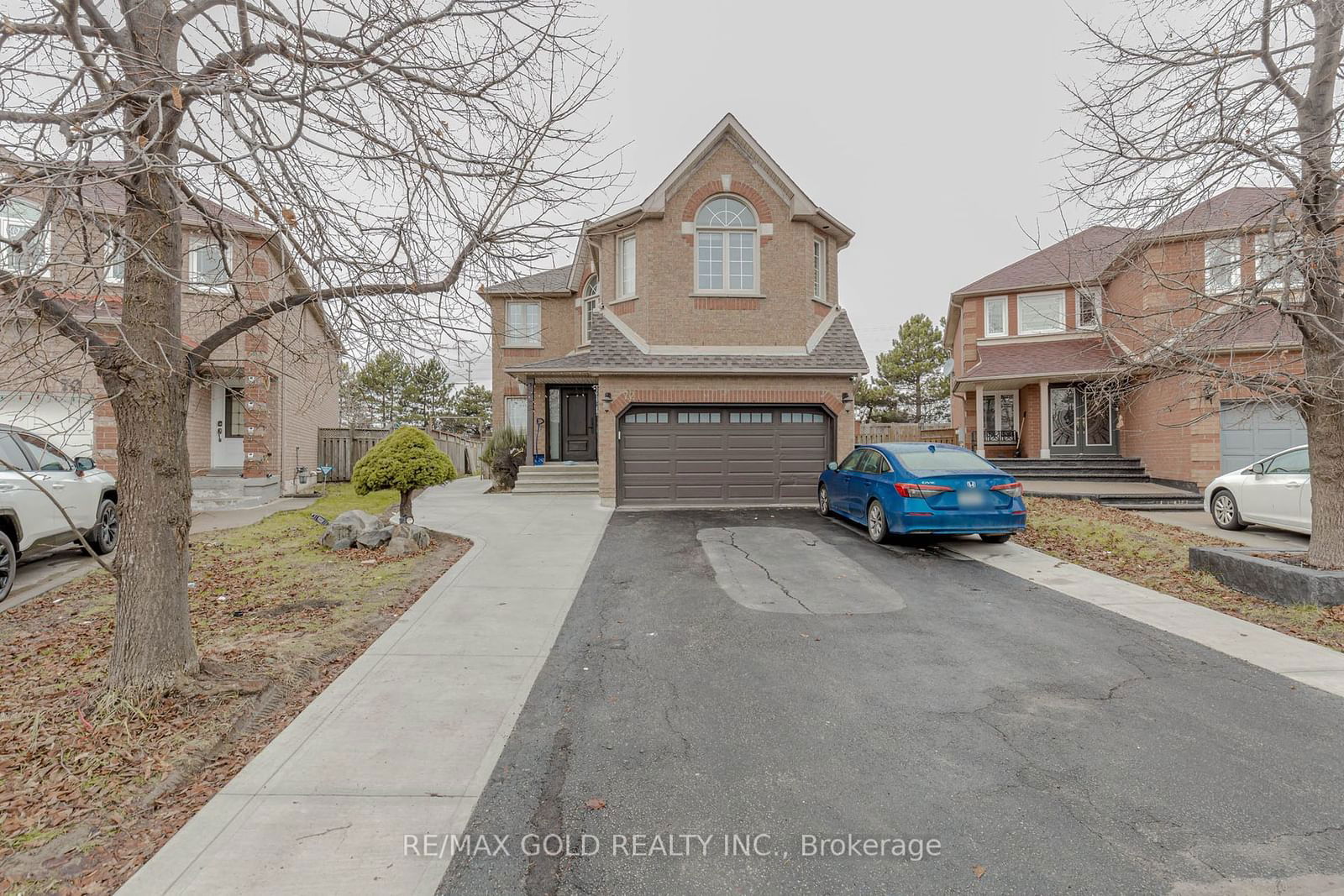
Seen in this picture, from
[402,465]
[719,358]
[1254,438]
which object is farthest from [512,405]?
[1254,438]

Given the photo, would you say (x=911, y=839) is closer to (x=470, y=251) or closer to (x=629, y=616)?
(x=629, y=616)

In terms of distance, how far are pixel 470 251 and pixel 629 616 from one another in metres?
3.60

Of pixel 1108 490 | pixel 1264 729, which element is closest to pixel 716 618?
pixel 1264 729

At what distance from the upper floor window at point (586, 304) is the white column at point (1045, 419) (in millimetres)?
14101

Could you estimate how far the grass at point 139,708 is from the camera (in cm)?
271

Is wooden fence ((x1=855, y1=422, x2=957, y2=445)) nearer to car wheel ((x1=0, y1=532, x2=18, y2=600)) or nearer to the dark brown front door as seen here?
the dark brown front door

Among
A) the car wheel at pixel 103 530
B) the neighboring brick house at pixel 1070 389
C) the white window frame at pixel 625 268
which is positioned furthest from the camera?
the white window frame at pixel 625 268

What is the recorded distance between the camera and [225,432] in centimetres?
1532

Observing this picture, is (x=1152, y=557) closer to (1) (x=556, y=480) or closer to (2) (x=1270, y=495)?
(2) (x=1270, y=495)

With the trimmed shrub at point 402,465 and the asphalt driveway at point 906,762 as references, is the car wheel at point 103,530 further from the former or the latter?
the asphalt driveway at point 906,762

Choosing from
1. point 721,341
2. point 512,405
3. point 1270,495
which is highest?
point 721,341

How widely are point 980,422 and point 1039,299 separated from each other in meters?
4.54

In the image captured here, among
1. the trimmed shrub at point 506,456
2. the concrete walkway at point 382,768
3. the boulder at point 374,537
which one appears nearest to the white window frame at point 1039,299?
the trimmed shrub at point 506,456

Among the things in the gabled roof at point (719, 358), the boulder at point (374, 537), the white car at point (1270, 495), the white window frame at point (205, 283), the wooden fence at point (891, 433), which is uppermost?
the gabled roof at point (719, 358)
